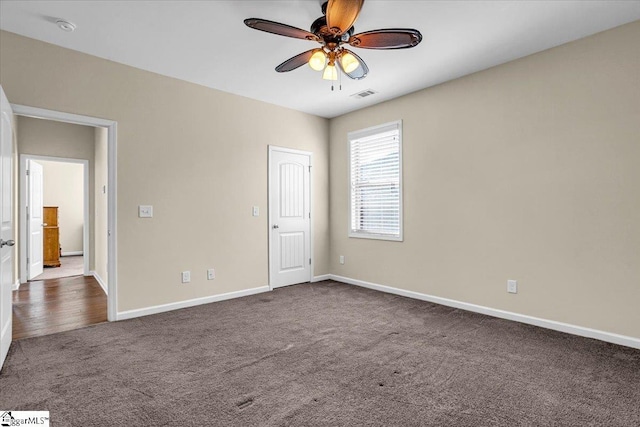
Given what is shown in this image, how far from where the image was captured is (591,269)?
2.98 metres

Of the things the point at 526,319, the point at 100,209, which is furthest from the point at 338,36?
the point at 100,209

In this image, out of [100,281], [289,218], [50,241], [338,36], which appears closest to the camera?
[338,36]

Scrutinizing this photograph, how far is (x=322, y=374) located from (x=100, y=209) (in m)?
4.91

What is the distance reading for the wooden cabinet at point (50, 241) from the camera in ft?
23.1

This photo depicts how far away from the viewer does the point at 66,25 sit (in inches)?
112

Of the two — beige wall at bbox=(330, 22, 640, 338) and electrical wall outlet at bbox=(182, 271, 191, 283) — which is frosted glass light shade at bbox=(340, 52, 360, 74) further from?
electrical wall outlet at bbox=(182, 271, 191, 283)

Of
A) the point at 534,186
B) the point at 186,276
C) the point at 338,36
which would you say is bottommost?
the point at 186,276

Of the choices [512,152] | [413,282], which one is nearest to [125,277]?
[413,282]

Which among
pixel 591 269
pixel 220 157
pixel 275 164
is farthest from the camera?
pixel 275 164

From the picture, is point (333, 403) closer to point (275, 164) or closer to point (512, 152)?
point (512, 152)

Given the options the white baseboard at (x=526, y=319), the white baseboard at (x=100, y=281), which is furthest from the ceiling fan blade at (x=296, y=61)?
the white baseboard at (x=100, y=281)

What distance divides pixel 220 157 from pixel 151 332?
7.16 feet

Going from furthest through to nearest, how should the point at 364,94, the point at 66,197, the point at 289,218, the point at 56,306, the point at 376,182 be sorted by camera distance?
the point at 66,197 < the point at 289,218 < the point at 376,182 < the point at 364,94 < the point at 56,306

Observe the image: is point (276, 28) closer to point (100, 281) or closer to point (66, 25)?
point (66, 25)
